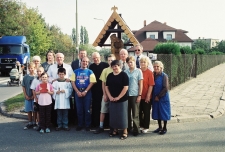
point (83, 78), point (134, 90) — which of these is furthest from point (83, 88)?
point (134, 90)

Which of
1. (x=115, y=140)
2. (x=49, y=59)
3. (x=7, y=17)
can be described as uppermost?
(x=7, y=17)

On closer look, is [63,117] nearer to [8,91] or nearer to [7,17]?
[8,91]

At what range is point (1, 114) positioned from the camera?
8.39 m

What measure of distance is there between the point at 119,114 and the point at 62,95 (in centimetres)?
157

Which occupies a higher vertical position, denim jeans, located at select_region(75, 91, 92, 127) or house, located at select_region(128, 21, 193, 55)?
house, located at select_region(128, 21, 193, 55)

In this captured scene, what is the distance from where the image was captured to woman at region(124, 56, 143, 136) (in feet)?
19.3

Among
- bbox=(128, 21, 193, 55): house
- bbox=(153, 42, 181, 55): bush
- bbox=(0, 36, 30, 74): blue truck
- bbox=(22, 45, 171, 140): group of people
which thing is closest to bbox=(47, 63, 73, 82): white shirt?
bbox=(22, 45, 171, 140): group of people

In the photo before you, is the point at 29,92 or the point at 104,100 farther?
the point at 29,92

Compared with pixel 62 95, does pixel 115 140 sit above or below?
below

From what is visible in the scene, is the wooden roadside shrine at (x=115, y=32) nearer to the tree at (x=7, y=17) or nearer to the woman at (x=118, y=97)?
the woman at (x=118, y=97)

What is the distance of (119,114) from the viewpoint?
18.9ft

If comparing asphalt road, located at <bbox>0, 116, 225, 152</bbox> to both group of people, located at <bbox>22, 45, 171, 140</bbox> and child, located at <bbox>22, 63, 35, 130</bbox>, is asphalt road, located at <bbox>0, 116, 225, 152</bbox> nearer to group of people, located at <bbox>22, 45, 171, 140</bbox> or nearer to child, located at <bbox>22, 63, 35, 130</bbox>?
group of people, located at <bbox>22, 45, 171, 140</bbox>

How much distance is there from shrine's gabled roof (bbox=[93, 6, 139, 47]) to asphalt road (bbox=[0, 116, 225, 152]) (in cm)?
277

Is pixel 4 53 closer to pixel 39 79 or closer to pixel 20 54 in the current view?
pixel 20 54
